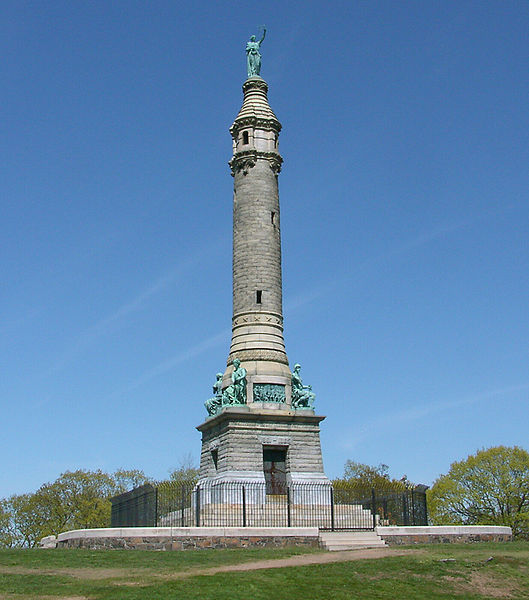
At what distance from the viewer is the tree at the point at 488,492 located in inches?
2105

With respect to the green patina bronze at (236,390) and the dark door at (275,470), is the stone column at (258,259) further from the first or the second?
the dark door at (275,470)

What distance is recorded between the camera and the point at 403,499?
31359 mm

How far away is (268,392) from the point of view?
1455 inches

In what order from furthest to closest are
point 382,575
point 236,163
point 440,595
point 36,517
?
point 36,517
point 236,163
point 382,575
point 440,595

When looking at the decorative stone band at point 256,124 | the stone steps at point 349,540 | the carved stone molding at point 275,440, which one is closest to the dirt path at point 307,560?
the stone steps at point 349,540

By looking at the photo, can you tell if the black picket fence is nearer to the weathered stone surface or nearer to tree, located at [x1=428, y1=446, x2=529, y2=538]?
the weathered stone surface

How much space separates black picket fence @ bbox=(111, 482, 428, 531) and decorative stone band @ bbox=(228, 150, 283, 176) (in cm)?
1629

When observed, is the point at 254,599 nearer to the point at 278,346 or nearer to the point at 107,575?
the point at 107,575

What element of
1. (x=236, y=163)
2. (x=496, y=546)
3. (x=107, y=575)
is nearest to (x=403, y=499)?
(x=496, y=546)

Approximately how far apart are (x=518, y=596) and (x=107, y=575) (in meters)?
9.58

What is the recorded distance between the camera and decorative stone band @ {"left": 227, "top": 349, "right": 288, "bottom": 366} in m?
37.8

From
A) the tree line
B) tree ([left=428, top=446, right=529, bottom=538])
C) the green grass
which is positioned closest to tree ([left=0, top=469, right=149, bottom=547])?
the tree line

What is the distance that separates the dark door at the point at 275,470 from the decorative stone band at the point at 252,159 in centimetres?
1445

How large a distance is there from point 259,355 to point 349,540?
1326cm
